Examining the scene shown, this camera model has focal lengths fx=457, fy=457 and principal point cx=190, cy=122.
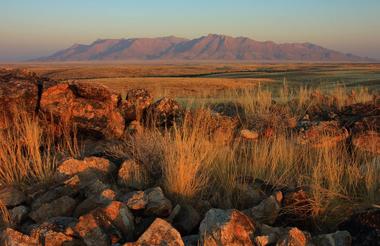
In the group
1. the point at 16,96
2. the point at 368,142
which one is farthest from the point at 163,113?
the point at 368,142

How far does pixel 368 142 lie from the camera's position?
7328 millimetres

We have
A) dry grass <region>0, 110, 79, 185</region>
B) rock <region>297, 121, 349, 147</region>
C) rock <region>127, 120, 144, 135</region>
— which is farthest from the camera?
rock <region>127, 120, 144, 135</region>

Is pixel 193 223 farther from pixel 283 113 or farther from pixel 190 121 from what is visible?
pixel 283 113

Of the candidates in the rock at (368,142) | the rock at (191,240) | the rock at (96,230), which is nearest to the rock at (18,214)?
the rock at (96,230)

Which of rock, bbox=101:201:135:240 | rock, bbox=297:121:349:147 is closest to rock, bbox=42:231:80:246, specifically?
rock, bbox=101:201:135:240

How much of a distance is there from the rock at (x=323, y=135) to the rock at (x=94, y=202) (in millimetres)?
3861

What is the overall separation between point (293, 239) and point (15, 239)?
243 cm

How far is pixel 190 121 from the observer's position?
800 cm

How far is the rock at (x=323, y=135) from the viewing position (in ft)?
24.5

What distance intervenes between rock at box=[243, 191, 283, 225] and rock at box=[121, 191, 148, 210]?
105cm

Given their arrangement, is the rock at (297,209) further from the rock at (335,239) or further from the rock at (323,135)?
the rock at (323,135)

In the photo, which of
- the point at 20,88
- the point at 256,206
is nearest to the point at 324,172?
the point at 256,206

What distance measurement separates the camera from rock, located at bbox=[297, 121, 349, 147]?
7.46 meters

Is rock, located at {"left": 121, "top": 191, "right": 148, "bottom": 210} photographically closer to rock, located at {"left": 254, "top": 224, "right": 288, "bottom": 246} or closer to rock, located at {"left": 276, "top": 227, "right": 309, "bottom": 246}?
rock, located at {"left": 254, "top": 224, "right": 288, "bottom": 246}
